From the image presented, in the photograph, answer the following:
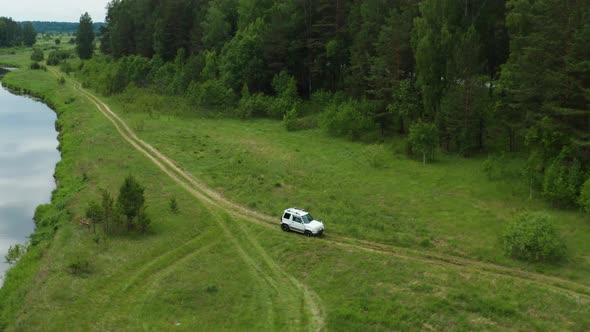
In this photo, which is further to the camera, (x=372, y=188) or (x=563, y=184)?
(x=372, y=188)

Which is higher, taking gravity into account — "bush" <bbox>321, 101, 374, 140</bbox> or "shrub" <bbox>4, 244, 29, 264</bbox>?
"bush" <bbox>321, 101, 374, 140</bbox>

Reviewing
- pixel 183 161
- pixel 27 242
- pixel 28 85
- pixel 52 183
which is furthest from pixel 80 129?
pixel 28 85

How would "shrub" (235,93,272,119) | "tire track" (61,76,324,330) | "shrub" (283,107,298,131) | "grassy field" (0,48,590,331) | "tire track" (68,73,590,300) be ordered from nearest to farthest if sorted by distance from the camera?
"grassy field" (0,48,590,331) → "tire track" (61,76,324,330) → "tire track" (68,73,590,300) → "shrub" (283,107,298,131) → "shrub" (235,93,272,119)

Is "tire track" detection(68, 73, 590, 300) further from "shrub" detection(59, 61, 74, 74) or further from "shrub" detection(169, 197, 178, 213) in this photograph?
"shrub" detection(59, 61, 74, 74)

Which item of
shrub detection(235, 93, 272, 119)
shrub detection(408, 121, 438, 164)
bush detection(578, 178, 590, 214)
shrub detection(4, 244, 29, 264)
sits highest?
shrub detection(235, 93, 272, 119)

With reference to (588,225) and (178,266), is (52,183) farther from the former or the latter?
(588,225)

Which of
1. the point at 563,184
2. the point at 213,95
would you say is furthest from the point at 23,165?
the point at 563,184

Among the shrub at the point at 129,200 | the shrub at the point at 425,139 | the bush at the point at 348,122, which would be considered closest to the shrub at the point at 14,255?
the shrub at the point at 129,200

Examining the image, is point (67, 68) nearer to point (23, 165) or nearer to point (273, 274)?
point (23, 165)

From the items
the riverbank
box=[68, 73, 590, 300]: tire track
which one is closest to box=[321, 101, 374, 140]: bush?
box=[68, 73, 590, 300]: tire track
